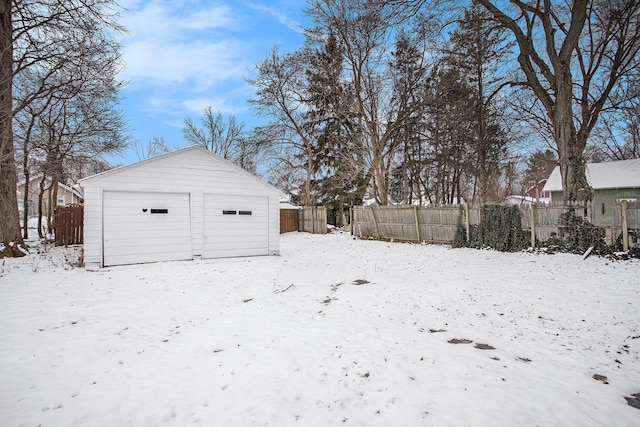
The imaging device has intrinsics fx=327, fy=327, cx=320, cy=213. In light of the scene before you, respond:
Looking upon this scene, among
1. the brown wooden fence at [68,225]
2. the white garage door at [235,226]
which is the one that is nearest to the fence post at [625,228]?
the white garage door at [235,226]

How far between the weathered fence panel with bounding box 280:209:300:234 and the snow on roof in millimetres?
16635

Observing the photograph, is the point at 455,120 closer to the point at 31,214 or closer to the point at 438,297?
the point at 438,297

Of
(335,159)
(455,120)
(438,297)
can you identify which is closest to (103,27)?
(438,297)

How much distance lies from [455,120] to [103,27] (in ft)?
43.6

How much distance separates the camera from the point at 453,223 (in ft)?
41.4

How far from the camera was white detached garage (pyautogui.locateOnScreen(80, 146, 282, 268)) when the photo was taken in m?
8.59

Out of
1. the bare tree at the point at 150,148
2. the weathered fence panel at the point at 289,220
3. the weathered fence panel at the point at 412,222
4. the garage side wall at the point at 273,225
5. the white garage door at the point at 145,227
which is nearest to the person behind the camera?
the white garage door at the point at 145,227

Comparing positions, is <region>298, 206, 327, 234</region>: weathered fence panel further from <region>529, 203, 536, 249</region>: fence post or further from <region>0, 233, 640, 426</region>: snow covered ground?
Result: <region>0, 233, 640, 426</region>: snow covered ground

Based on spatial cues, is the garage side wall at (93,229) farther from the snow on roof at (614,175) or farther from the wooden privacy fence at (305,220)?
the snow on roof at (614,175)

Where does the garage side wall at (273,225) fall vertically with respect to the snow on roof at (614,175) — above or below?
below

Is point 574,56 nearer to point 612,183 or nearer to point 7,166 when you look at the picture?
point 612,183

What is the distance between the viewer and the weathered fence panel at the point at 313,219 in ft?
63.8

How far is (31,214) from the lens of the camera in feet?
107

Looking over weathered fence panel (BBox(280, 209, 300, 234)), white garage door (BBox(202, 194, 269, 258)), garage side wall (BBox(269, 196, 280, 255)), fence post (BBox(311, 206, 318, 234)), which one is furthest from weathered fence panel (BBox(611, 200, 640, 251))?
weathered fence panel (BBox(280, 209, 300, 234))
